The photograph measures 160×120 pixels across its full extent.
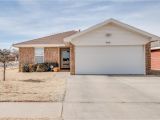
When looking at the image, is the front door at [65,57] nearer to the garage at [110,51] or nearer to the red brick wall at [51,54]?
the red brick wall at [51,54]

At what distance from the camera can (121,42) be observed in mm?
22719

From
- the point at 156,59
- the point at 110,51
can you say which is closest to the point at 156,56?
the point at 156,59

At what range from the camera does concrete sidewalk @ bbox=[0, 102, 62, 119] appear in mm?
8250

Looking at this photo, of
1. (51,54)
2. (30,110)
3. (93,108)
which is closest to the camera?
(30,110)

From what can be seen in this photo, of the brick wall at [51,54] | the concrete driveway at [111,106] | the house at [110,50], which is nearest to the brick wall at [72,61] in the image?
the house at [110,50]

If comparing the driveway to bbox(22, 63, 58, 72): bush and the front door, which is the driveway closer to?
bbox(22, 63, 58, 72): bush

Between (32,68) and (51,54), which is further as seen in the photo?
(51,54)

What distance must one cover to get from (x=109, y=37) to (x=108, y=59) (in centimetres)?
177

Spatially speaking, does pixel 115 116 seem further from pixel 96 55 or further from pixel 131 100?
pixel 96 55

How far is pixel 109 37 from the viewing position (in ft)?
74.7

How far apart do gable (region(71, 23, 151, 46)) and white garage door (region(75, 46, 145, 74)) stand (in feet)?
1.47

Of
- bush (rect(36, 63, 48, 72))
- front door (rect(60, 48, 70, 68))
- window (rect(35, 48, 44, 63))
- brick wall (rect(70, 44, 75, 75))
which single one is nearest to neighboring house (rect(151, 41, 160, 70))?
front door (rect(60, 48, 70, 68))

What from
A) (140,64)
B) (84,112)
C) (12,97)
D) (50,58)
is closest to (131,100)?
(84,112)

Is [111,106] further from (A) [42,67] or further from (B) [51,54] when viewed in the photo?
(B) [51,54]
